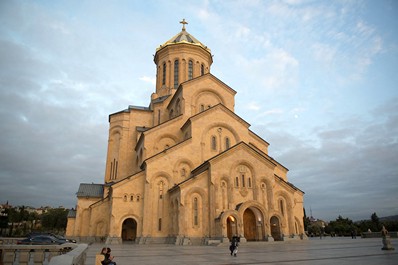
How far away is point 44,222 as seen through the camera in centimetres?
7719

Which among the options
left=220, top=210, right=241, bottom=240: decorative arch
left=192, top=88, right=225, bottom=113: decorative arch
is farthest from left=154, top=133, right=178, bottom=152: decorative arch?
left=220, top=210, right=241, bottom=240: decorative arch

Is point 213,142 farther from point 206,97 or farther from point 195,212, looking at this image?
point 195,212

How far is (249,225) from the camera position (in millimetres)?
25359

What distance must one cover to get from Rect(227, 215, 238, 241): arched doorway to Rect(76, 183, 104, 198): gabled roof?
56.9 ft

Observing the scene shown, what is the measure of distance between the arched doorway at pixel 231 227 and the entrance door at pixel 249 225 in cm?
162

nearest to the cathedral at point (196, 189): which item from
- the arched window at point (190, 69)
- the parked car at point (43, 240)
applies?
the arched window at point (190, 69)

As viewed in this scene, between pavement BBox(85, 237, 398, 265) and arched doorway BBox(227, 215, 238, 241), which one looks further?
arched doorway BBox(227, 215, 238, 241)

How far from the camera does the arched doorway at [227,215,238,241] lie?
23178 millimetres

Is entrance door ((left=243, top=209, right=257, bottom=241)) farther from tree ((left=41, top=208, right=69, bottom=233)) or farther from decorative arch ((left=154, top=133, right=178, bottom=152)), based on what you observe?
tree ((left=41, top=208, right=69, bottom=233))

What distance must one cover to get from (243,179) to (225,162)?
8.04ft

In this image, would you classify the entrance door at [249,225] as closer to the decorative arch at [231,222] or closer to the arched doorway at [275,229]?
the arched doorway at [275,229]

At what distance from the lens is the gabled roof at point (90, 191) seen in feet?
109

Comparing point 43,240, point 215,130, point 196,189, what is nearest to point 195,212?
point 196,189

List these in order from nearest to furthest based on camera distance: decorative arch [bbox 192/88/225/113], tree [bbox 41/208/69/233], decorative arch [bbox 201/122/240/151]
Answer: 1. decorative arch [bbox 201/122/240/151]
2. decorative arch [bbox 192/88/225/113]
3. tree [bbox 41/208/69/233]
